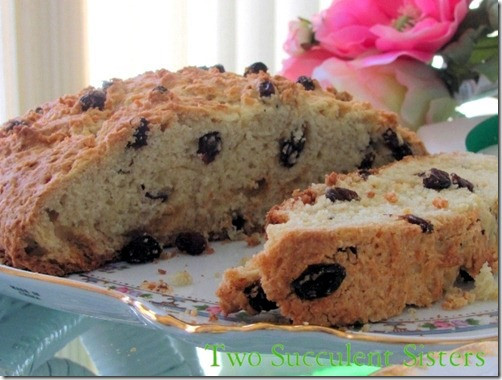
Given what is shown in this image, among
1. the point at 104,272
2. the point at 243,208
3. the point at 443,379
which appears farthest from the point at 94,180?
the point at 443,379

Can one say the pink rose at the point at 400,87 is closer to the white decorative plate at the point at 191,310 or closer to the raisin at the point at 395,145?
the raisin at the point at 395,145

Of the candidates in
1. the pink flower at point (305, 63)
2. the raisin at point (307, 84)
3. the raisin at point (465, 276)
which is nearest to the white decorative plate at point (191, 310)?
the raisin at point (465, 276)

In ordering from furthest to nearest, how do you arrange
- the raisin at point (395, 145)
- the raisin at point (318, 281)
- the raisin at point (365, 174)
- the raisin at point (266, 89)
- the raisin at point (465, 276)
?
the raisin at point (395, 145) → the raisin at point (266, 89) → the raisin at point (365, 174) → the raisin at point (465, 276) → the raisin at point (318, 281)

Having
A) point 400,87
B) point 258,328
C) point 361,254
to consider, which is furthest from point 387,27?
point 258,328

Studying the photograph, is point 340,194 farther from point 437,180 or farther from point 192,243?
point 192,243

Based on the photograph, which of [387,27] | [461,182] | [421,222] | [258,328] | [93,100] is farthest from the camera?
[387,27]

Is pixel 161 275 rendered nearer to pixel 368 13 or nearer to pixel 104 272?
pixel 104 272

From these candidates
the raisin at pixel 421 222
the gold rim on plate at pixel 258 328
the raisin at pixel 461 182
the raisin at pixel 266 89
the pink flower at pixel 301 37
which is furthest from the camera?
the pink flower at pixel 301 37
